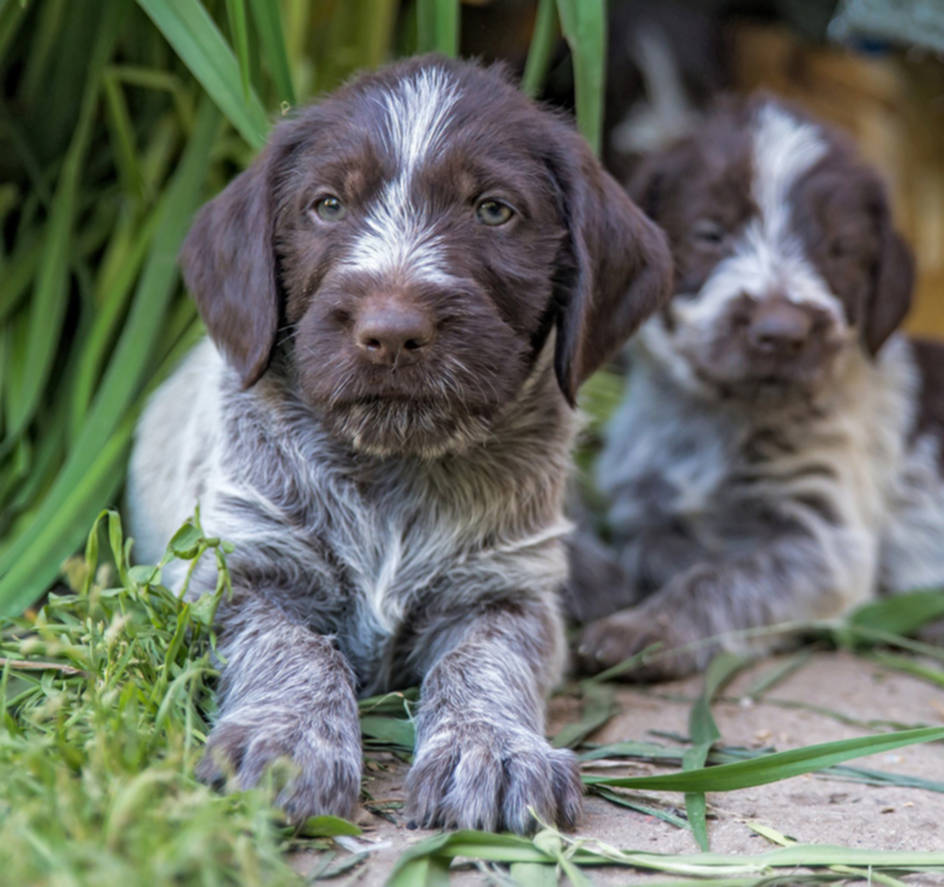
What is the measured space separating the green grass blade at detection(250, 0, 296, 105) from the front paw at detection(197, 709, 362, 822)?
2.03 meters

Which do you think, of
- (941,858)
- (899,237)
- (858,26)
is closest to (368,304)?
(941,858)

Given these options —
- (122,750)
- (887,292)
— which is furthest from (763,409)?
(122,750)

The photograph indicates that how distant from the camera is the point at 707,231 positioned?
15.4 feet

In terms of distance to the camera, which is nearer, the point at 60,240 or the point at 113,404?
the point at 113,404

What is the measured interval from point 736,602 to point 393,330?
90.9 inches

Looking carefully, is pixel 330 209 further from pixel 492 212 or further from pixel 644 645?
pixel 644 645

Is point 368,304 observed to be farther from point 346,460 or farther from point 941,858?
point 941,858

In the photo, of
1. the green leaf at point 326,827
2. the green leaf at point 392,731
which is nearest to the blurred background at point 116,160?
the green leaf at point 392,731

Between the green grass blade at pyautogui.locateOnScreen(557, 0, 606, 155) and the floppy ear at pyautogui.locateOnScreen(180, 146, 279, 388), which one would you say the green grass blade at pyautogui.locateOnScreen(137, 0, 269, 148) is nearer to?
the floppy ear at pyautogui.locateOnScreen(180, 146, 279, 388)

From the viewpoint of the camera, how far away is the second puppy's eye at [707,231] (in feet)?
15.4

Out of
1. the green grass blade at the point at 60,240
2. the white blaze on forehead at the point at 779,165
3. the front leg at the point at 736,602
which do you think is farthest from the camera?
the white blaze on forehead at the point at 779,165

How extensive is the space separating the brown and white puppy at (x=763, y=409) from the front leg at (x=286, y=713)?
154 cm

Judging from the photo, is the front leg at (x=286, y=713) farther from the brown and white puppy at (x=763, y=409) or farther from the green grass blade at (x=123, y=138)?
the green grass blade at (x=123, y=138)

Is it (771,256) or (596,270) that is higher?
(771,256)
